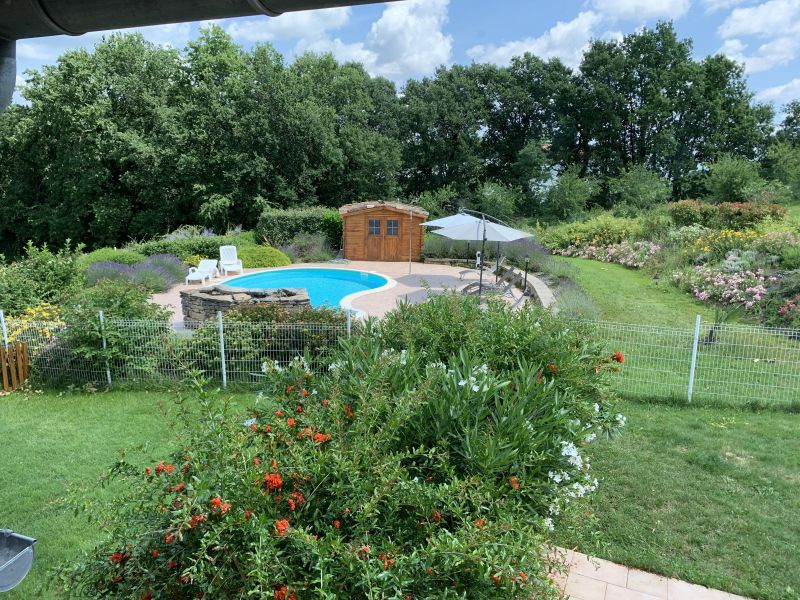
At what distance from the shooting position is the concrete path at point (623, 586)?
3418mm

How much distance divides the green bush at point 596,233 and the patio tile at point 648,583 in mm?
15212

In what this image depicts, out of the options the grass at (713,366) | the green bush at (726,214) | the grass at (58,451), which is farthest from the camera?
the green bush at (726,214)

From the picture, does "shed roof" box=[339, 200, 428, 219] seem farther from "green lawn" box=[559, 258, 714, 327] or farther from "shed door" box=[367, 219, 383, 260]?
"green lawn" box=[559, 258, 714, 327]

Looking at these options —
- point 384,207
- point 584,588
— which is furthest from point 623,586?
point 384,207

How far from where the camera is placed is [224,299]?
10.4 meters

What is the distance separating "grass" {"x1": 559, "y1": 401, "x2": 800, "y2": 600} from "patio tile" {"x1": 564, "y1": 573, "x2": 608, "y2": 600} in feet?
0.66

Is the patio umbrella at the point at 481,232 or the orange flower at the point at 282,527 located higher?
the patio umbrella at the point at 481,232

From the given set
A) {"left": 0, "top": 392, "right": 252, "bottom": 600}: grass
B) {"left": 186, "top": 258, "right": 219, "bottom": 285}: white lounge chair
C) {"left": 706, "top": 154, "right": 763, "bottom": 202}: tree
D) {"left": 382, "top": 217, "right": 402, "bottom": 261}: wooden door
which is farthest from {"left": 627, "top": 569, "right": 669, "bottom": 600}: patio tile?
{"left": 706, "top": 154, "right": 763, "bottom": 202}: tree

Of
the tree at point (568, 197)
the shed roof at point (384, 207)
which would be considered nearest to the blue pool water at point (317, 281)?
the shed roof at point (384, 207)

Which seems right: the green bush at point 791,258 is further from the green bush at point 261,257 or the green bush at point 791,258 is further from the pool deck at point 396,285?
the green bush at point 261,257

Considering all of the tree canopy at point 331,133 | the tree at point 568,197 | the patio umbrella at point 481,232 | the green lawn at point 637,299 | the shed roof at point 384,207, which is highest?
the tree canopy at point 331,133

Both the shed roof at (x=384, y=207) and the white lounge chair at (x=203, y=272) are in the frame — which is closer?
the white lounge chair at (x=203, y=272)

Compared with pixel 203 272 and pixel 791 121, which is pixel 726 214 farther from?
pixel 791 121

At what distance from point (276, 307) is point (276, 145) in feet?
60.9
